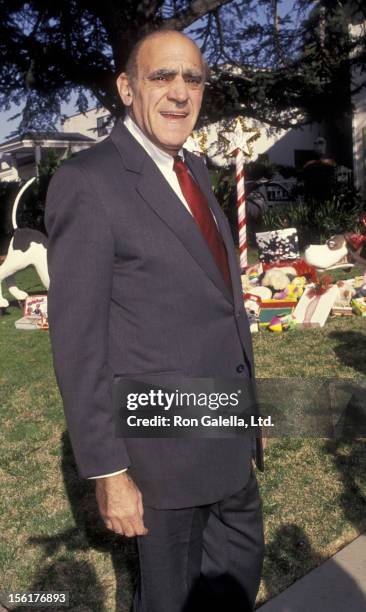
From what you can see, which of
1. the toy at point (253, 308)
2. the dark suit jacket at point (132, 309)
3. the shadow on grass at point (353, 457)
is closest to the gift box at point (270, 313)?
the toy at point (253, 308)

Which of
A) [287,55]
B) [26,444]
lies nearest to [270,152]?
[287,55]

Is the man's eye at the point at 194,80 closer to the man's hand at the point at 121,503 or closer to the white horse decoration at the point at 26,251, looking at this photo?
the man's hand at the point at 121,503

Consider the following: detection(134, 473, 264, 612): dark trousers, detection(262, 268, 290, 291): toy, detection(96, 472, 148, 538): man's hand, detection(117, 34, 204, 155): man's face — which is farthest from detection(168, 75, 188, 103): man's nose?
detection(262, 268, 290, 291): toy

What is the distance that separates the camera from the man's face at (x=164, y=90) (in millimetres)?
2027

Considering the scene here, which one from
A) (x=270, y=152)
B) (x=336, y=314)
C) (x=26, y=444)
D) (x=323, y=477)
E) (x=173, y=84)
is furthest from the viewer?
(x=270, y=152)

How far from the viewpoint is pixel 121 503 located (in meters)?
1.90

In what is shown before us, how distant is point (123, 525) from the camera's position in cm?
192

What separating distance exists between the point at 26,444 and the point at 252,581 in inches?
114

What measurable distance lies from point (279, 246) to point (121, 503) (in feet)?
29.8

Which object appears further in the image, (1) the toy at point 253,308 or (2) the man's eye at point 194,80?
(1) the toy at point 253,308

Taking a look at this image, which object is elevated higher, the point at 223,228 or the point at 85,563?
the point at 223,228

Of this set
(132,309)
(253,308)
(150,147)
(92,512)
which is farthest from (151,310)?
(253,308)

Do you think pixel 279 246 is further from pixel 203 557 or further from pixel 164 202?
pixel 164 202

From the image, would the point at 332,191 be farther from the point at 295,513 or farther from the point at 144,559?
the point at 144,559
